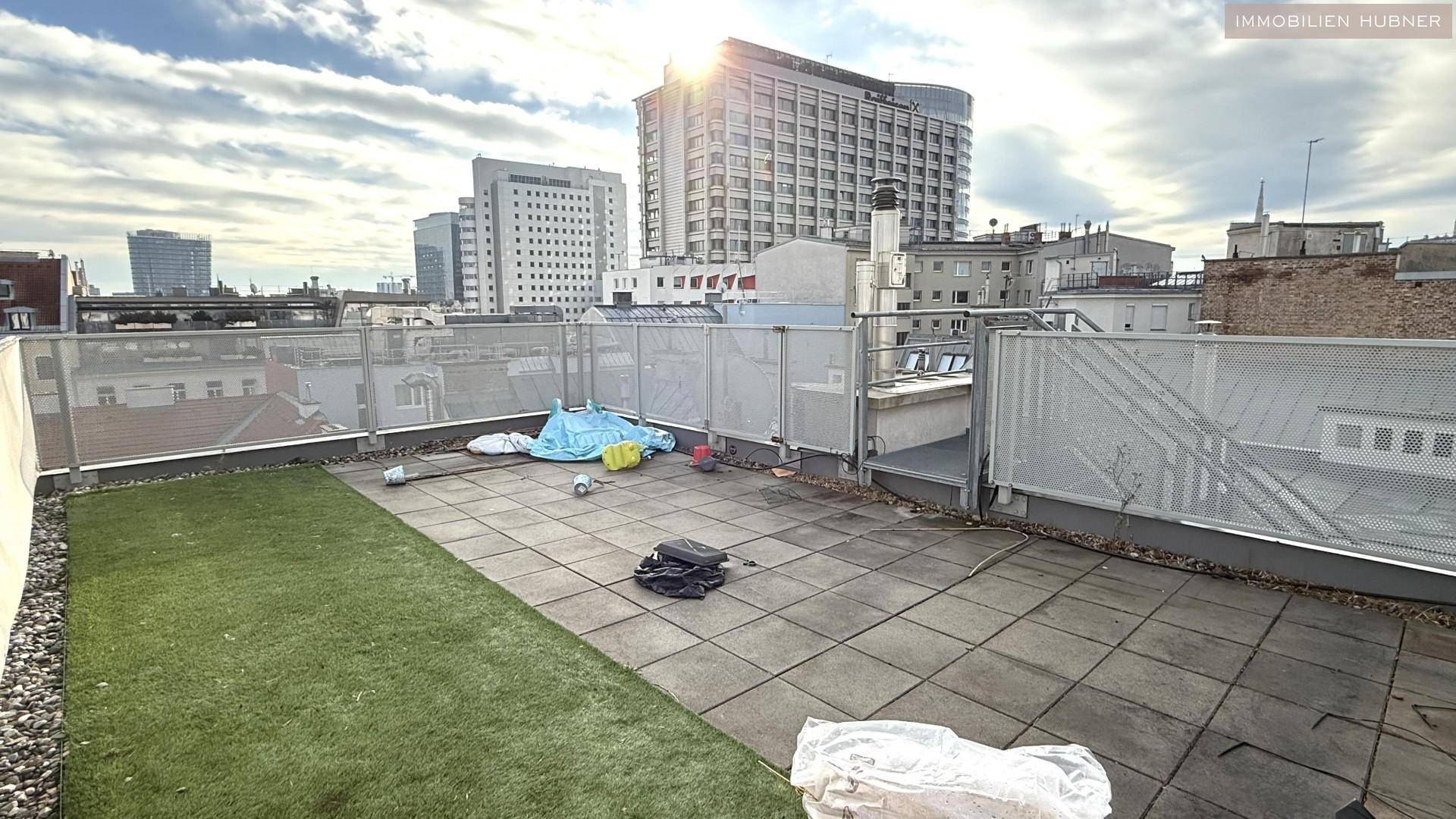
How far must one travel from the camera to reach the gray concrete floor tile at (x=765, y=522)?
6.68 m

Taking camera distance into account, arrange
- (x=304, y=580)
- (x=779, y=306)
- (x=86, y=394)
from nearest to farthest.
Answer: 1. (x=304, y=580)
2. (x=86, y=394)
3. (x=779, y=306)

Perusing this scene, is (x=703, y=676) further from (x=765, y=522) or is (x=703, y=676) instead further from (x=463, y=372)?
(x=463, y=372)

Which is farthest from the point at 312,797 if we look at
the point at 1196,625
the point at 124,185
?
the point at 124,185

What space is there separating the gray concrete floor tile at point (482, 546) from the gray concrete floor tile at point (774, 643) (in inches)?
105

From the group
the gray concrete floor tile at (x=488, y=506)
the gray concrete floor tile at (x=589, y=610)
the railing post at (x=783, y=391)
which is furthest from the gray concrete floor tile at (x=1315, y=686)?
the gray concrete floor tile at (x=488, y=506)

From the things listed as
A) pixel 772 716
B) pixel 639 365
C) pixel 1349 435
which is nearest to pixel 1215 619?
pixel 1349 435

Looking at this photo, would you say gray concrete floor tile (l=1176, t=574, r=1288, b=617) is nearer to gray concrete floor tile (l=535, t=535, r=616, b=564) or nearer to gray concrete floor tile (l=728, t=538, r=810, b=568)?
gray concrete floor tile (l=728, t=538, r=810, b=568)

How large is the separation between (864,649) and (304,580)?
4440 mm

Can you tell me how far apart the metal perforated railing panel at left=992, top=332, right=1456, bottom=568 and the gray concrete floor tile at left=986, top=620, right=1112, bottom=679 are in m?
2.01

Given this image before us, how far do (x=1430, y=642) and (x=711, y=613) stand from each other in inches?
186

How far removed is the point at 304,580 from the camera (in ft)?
17.0

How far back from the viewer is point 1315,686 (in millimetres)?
3703

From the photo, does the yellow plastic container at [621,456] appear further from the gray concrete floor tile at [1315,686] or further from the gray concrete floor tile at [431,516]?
the gray concrete floor tile at [1315,686]

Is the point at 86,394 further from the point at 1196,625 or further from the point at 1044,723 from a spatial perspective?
the point at 1196,625
